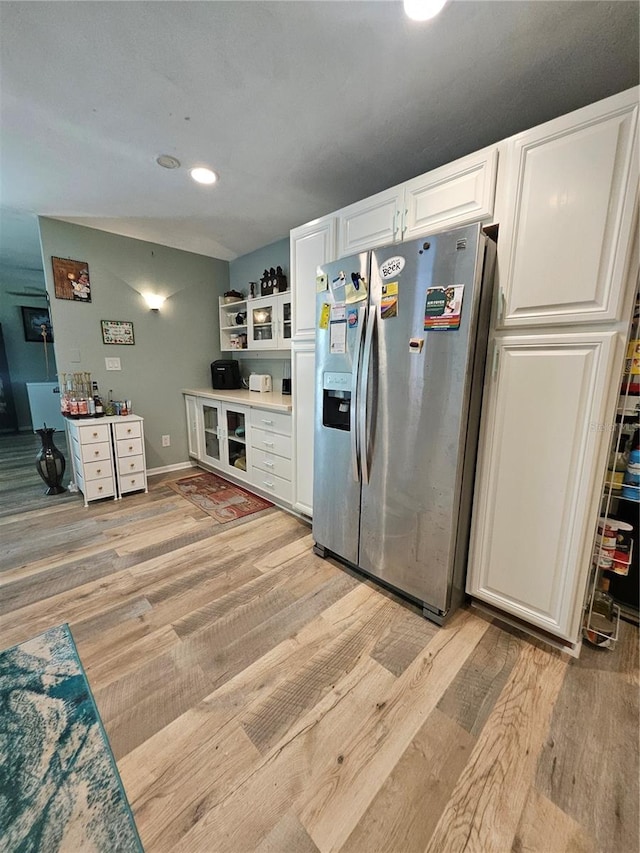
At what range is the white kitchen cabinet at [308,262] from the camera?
2.07 meters

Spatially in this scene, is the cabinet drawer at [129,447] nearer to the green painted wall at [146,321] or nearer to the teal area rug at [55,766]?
the green painted wall at [146,321]

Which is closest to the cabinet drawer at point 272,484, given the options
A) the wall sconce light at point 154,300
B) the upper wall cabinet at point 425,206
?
the upper wall cabinet at point 425,206

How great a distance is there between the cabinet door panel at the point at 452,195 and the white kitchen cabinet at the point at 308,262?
0.54 m

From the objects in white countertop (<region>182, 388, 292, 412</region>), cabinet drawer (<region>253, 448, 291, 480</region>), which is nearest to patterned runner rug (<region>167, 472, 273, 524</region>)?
cabinet drawer (<region>253, 448, 291, 480</region>)

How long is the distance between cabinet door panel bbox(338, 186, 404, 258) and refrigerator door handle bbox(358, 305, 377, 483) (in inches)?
18.3

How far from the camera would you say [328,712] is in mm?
1215

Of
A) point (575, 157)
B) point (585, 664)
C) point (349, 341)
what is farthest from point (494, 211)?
point (585, 664)

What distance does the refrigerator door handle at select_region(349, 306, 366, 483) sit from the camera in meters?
1.69

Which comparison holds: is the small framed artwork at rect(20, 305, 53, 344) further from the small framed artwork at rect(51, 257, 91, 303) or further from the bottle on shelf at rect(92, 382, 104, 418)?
the bottle on shelf at rect(92, 382, 104, 418)

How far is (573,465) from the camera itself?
1.32 m

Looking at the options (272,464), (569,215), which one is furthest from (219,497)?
(569,215)

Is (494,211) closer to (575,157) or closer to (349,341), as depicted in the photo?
(575,157)

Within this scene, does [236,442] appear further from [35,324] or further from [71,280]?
[35,324]

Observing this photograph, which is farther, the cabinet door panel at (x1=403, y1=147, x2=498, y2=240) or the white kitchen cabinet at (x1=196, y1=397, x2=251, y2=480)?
the white kitchen cabinet at (x1=196, y1=397, x2=251, y2=480)
